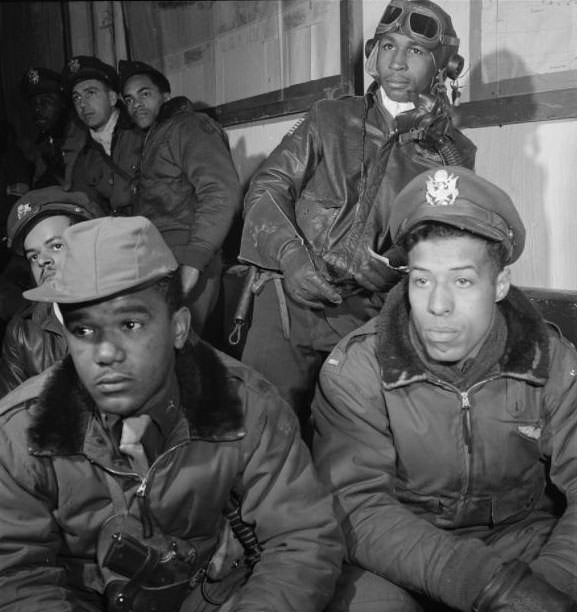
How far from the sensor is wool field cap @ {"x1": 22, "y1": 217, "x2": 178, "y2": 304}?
76.8 inches

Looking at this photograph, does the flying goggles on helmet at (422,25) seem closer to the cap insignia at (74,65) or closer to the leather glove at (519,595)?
the leather glove at (519,595)

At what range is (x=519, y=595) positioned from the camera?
189 centimetres

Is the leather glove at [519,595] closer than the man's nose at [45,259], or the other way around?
the leather glove at [519,595]

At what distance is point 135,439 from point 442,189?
113 centimetres

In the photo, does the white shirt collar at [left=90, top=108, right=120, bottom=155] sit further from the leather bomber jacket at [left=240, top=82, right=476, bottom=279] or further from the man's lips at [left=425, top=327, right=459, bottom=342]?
the man's lips at [left=425, top=327, right=459, bottom=342]

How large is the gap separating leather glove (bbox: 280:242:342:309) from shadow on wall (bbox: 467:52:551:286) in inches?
39.9

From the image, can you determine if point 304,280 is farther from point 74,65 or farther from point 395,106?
point 74,65

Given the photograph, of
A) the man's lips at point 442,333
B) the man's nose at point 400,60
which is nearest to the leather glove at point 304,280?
the man's lips at point 442,333

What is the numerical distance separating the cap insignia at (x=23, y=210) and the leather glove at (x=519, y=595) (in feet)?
8.52

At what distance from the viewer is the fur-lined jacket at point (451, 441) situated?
89.0 inches

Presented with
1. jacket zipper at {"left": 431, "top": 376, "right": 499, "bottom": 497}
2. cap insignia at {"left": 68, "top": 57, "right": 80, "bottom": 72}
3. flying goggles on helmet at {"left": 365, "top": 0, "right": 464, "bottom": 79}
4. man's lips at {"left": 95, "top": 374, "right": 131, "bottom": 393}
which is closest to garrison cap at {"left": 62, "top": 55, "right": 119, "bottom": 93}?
cap insignia at {"left": 68, "top": 57, "right": 80, "bottom": 72}

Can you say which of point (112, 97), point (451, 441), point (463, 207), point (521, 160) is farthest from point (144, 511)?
point (112, 97)

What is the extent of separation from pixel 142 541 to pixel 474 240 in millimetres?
1250

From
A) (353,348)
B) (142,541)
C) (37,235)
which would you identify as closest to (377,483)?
(353,348)
